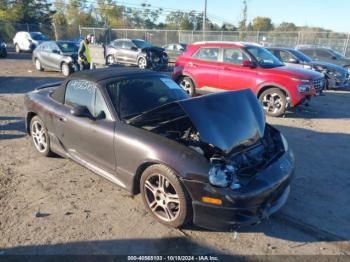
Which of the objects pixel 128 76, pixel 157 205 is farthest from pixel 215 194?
pixel 128 76

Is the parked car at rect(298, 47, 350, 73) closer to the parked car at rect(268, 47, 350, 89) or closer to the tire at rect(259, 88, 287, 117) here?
the parked car at rect(268, 47, 350, 89)

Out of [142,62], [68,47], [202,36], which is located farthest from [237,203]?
[202,36]

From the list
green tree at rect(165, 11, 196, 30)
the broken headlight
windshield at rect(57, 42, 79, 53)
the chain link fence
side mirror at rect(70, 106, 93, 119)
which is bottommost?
the broken headlight

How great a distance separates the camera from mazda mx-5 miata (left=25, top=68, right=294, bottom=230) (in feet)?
10.1

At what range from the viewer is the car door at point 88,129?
3.93m

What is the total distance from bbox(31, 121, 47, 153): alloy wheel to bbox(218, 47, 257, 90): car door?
537 centimetres

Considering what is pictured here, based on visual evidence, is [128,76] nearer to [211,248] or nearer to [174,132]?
[174,132]

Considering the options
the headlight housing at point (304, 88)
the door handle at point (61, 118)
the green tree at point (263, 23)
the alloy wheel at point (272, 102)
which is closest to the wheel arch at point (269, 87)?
the alloy wheel at point (272, 102)

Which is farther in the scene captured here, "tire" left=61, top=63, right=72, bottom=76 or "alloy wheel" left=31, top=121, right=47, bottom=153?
"tire" left=61, top=63, right=72, bottom=76

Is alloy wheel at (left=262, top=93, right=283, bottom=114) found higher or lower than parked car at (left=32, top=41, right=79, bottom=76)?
lower

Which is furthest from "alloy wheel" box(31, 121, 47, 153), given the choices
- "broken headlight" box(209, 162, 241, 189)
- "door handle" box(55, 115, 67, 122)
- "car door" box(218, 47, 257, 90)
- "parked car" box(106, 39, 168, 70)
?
"parked car" box(106, 39, 168, 70)

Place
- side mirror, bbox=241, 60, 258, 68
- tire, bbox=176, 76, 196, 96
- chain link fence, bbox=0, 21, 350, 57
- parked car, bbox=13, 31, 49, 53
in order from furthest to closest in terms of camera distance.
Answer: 1. parked car, bbox=13, 31, 49, 53
2. chain link fence, bbox=0, 21, 350, 57
3. tire, bbox=176, 76, 196, 96
4. side mirror, bbox=241, 60, 258, 68

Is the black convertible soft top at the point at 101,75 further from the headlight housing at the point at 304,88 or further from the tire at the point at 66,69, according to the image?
the tire at the point at 66,69

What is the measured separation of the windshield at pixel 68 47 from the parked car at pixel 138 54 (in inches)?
141
